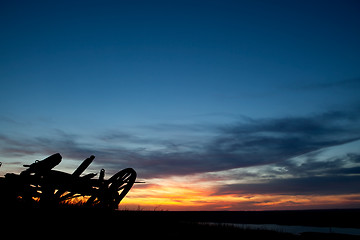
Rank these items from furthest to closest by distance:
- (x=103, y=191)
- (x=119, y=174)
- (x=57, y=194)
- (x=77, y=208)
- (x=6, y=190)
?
(x=119, y=174), (x=103, y=191), (x=77, y=208), (x=57, y=194), (x=6, y=190)

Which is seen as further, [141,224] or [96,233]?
[141,224]

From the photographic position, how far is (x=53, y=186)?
31.9 ft

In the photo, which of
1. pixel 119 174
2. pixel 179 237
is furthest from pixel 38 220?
pixel 179 237

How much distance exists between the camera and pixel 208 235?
40.9 feet

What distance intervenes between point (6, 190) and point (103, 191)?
11.6ft

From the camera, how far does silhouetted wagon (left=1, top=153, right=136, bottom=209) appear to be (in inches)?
359

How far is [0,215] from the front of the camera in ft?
28.3

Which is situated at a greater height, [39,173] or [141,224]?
[39,173]

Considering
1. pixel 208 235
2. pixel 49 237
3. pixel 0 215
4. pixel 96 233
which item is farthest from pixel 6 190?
pixel 208 235

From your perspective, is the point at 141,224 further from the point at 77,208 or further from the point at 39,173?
the point at 39,173

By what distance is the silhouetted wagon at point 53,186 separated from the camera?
9114mm

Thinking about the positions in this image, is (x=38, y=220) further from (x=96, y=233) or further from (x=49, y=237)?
(x=96, y=233)

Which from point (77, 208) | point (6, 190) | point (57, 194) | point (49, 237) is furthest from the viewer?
point (77, 208)

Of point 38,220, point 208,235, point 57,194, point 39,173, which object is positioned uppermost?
point 39,173
